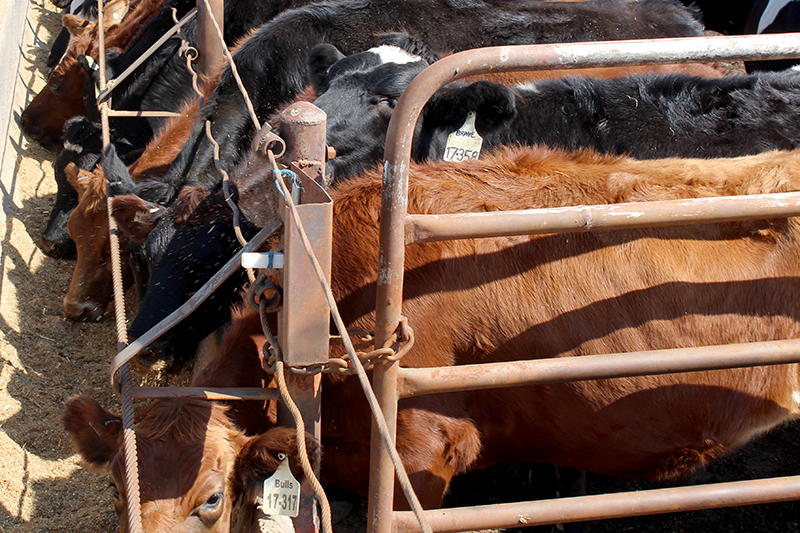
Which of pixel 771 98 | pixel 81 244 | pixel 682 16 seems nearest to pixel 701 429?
pixel 771 98

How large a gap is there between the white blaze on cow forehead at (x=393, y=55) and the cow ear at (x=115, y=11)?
4174 mm

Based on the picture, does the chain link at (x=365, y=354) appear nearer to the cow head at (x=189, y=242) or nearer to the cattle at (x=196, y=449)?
the cattle at (x=196, y=449)

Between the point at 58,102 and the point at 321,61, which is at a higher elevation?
the point at 321,61

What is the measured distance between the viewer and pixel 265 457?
177 centimetres

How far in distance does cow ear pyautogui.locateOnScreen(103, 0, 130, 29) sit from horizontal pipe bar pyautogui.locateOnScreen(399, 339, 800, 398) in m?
6.46

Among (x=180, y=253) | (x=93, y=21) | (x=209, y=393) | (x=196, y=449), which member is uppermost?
(x=93, y=21)

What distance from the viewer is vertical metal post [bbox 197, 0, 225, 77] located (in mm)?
3955

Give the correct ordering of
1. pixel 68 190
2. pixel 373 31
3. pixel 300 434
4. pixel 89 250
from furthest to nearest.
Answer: pixel 68 190
pixel 373 31
pixel 89 250
pixel 300 434

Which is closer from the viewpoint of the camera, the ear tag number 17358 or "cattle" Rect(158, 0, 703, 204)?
the ear tag number 17358

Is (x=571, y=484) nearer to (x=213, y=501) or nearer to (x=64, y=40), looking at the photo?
(x=213, y=501)

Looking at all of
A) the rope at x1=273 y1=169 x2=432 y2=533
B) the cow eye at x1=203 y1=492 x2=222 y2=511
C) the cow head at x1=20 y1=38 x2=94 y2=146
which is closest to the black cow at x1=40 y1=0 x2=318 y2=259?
the cow head at x1=20 y1=38 x2=94 y2=146

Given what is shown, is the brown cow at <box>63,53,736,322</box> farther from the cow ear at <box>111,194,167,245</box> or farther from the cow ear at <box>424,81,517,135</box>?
the cow ear at <box>111,194,167,245</box>

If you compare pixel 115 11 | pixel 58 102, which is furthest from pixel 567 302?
Answer: pixel 115 11

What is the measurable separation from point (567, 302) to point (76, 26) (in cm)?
625
